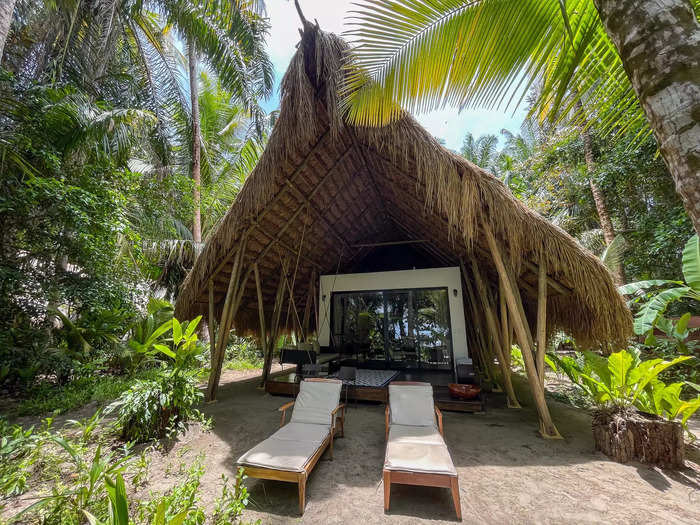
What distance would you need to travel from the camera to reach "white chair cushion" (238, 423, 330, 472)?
2.32m

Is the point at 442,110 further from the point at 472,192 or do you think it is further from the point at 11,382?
the point at 11,382

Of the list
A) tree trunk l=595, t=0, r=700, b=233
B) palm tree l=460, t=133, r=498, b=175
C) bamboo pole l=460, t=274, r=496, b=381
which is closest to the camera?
tree trunk l=595, t=0, r=700, b=233

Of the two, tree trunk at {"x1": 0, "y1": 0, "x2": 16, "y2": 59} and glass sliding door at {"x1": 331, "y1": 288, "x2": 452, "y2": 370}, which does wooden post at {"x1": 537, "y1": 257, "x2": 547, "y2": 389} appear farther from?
tree trunk at {"x1": 0, "y1": 0, "x2": 16, "y2": 59}

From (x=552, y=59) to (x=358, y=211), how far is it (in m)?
5.44

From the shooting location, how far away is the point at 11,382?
183 inches

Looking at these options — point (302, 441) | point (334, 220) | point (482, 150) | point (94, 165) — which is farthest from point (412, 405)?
point (482, 150)

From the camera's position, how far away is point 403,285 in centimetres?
682

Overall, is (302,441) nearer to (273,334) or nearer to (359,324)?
(273,334)

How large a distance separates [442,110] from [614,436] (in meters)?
3.63

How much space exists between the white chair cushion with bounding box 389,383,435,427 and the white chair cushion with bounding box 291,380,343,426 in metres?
0.69

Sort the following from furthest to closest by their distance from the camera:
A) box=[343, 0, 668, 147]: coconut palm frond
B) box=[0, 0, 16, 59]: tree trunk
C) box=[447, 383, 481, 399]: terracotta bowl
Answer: box=[447, 383, 481, 399]: terracotta bowl < box=[0, 0, 16, 59]: tree trunk < box=[343, 0, 668, 147]: coconut palm frond

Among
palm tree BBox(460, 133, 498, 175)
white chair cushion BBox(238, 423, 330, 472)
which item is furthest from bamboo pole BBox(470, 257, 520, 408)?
palm tree BBox(460, 133, 498, 175)

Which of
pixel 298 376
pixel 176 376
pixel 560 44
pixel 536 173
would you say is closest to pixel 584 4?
pixel 560 44

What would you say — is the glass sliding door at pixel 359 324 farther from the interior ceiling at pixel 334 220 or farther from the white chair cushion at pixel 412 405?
the white chair cushion at pixel 412 405
